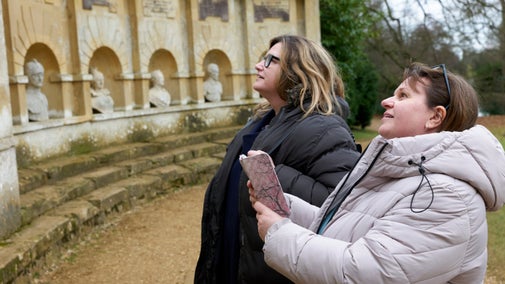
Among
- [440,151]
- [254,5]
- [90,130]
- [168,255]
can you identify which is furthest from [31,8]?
[440,151]

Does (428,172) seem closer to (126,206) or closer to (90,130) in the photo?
(126,206)

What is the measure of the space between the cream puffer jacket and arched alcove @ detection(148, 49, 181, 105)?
9352 mm

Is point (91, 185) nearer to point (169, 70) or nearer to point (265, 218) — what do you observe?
point (169, 70)

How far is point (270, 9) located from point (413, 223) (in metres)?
11.1

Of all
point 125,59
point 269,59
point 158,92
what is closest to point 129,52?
point 125,59

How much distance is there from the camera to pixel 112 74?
31.4 ft

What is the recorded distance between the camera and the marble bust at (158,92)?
10.2 metres

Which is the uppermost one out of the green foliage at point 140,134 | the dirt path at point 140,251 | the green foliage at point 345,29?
the green foliage at point 345,29

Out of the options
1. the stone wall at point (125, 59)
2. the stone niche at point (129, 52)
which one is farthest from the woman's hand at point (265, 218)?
the stone niche at point (129, 52)

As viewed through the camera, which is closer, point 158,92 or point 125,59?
point 125,59

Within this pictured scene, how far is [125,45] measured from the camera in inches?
376

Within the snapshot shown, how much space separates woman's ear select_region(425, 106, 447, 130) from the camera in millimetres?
1701

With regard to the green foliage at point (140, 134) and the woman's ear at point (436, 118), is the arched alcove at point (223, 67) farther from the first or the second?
the woman's ear at point (436, 118)

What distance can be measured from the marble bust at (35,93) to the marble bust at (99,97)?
1.21 metres
